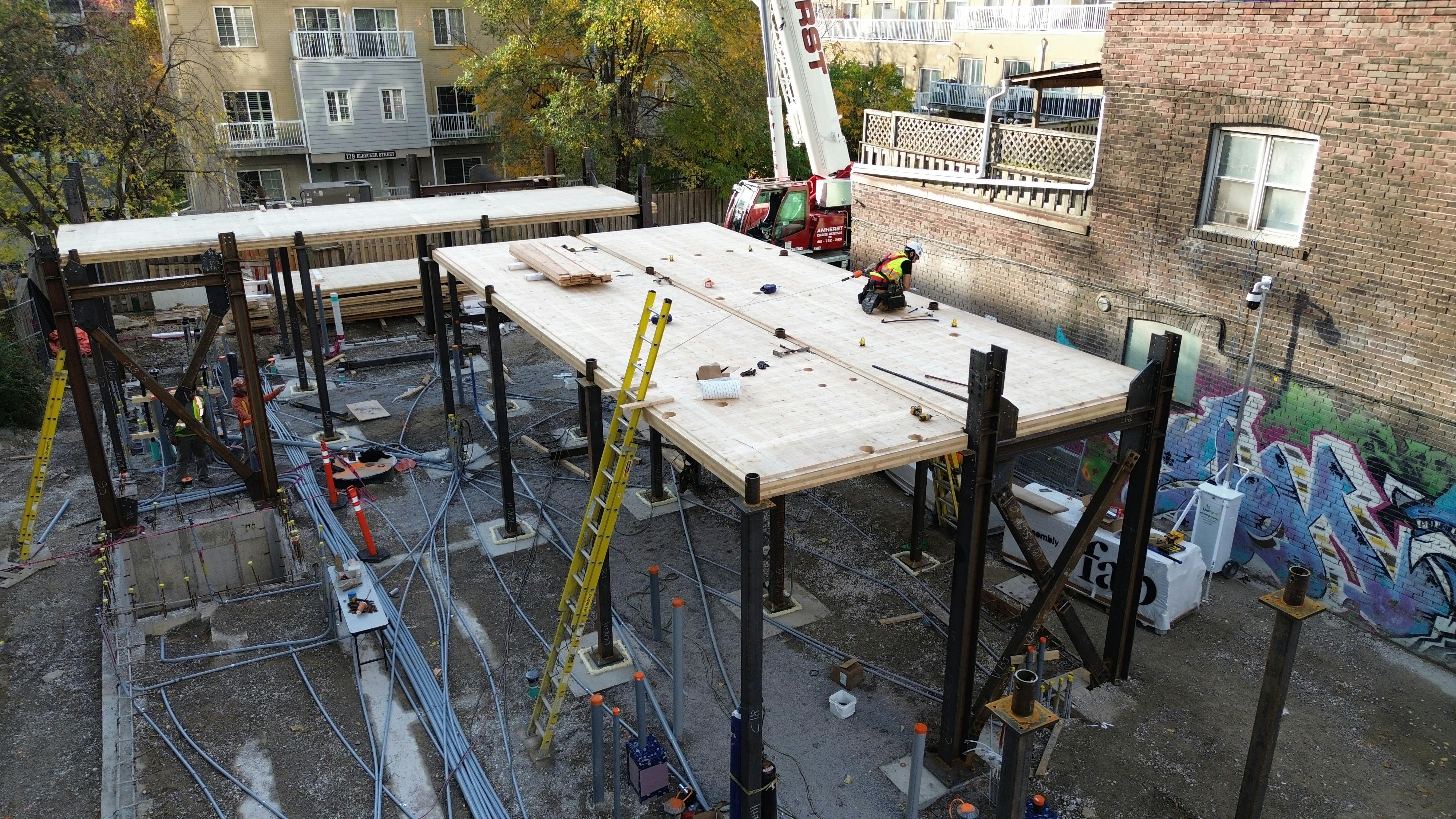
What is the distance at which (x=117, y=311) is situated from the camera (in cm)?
2441

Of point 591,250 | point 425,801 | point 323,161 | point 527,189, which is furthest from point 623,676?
point 323,161

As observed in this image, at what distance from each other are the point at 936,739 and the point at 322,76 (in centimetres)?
3428

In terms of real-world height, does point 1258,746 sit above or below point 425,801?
above

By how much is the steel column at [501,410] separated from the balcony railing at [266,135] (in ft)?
88.2

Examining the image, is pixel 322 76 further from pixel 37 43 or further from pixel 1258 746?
pixel 1258 746

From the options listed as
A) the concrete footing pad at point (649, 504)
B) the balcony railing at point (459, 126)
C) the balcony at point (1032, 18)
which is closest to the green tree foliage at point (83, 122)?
the balcony railing at point (459, 126)

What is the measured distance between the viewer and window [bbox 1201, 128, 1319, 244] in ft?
38.8

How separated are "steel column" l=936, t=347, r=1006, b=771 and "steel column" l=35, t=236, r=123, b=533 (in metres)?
11.2

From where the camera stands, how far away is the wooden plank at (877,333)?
9047mm

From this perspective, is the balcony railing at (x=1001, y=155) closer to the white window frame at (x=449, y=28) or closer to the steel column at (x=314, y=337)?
the steel column at (x=314, y=337)

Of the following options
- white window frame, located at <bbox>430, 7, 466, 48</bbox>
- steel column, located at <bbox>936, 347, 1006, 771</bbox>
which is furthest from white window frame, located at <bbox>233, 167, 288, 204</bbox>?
steel column, located at <bbox>936, 347, 1006, 771</bbox>

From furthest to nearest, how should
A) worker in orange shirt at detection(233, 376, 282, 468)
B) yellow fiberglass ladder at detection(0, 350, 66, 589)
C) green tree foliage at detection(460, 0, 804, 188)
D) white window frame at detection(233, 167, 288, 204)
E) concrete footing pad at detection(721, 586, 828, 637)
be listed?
white window frame at detection(233, 167, 288, 204)
green tree foliage at detection(460, 0, 804, 188)
worker in orange shirt at detection(233, 376, 282, 468)
yellow fiberglass ladder at detection(0, 350, 66, 589)
concrete footing pad at detection(721, 586, 828, 637)

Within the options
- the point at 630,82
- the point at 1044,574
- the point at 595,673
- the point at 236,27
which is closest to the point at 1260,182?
the point at 1044,574

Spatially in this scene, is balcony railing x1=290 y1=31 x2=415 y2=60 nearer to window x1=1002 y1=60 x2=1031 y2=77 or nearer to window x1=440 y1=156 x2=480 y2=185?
window x1=440 y1=156 x2=480 y2=185
